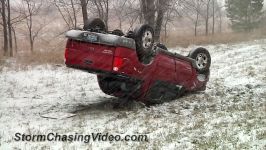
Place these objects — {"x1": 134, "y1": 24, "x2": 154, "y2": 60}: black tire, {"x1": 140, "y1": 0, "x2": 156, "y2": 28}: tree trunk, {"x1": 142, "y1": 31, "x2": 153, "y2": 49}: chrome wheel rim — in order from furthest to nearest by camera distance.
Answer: {"x1": 140, "y1": 0, "x2": 156, "y2": 28}: tree trunk
{"x1": 142, "y1": 31, "x2": 153, "y2": 49}: chrome wheel rim
{"x1": 134, "y1": 24, "x2": 154, "y2": 60}: black tire

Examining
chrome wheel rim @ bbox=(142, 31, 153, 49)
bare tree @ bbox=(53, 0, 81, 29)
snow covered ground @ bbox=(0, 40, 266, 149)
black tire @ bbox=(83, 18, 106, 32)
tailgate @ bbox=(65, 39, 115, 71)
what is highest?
bare tree @ bbox=(53, 0, 81, 29)

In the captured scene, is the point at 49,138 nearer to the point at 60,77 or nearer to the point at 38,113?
the point at 38,113

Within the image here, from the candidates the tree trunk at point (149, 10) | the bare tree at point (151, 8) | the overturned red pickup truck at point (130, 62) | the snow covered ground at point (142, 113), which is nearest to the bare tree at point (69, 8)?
the bare tree at point (151, 8)

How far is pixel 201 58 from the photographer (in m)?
13.6

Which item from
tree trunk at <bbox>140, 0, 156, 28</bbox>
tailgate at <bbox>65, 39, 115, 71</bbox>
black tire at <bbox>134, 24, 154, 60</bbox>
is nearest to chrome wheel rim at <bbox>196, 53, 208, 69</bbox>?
black tire at <bbox>134, 24, 154, 60</bbox>

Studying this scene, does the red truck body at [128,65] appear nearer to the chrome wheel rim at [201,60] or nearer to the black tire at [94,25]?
the black tire at [94,25]

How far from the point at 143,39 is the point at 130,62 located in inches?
27.0

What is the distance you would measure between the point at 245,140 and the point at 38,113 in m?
5.39

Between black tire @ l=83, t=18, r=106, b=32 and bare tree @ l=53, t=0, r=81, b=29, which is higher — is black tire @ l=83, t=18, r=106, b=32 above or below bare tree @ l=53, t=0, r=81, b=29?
below

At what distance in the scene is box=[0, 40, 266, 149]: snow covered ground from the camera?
8031 millimetres

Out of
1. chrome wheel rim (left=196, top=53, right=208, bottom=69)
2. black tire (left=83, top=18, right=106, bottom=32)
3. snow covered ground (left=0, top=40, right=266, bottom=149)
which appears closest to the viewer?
snow covered ground (left=0, top=40, right=266, bottom=149)

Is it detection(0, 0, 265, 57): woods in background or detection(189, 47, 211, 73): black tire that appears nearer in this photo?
detection(189, 47, 211, 73): black tire

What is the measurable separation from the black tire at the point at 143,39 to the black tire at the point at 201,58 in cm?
250

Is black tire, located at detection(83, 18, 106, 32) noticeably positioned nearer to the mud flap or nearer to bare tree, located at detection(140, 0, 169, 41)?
the mud flap
